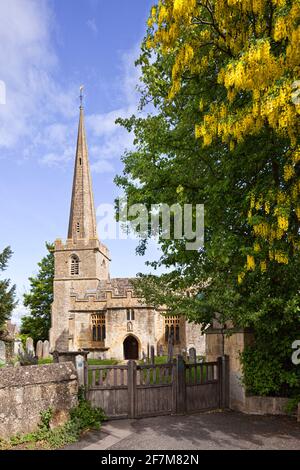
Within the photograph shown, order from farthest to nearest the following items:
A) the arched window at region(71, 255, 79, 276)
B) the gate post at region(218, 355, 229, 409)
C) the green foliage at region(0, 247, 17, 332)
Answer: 1. the arched window at region(71, 255, 79, 276)
2. the green foliage at region(0, 247, 17, 332)
3. the gate post at region(218, 355, 229, 409)

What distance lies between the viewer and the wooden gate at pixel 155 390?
9.20 m

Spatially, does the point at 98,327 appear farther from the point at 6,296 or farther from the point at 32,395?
the point at 32,395

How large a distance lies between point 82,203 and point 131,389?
1512 inches

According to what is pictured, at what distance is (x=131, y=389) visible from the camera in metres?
9.30

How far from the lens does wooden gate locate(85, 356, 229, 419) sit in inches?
362

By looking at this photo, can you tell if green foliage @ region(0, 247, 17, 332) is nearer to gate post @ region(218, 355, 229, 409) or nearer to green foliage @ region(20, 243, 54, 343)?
gate post @ region(218, 355, 229, 409)

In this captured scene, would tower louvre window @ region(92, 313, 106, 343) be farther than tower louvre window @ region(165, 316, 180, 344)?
Yes

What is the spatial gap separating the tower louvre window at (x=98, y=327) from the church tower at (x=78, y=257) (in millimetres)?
2658

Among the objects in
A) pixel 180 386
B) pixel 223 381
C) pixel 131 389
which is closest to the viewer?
pixel 131 389

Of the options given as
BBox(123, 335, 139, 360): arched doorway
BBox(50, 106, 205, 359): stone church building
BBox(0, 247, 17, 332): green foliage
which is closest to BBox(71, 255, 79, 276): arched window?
BBox(50, 106, 205, 359): stone church building

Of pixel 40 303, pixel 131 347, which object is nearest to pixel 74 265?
pixel 40 303

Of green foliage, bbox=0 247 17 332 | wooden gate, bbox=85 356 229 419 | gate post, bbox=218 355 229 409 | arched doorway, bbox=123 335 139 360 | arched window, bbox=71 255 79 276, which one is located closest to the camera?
wooden gate, bbox=85 356 229 419

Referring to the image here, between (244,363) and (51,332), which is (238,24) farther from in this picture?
(51,332)
